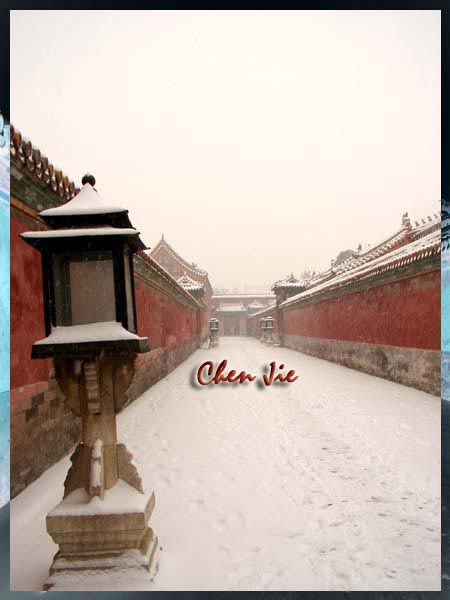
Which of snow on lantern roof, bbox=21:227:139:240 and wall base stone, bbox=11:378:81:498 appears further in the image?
wall base stone, bbox=11:378:81:498

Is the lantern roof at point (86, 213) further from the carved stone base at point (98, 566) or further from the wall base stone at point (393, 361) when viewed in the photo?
the wall base stone at point (393, 361)

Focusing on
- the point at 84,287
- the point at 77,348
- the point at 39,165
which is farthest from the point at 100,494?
the point at 39,165

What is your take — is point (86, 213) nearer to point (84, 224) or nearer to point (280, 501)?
point (84, 224)

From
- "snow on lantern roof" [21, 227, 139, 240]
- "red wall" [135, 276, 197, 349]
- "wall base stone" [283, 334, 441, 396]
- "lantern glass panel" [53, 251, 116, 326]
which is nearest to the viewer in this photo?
"snow on lantern roof" [21, 227, 139, 240]

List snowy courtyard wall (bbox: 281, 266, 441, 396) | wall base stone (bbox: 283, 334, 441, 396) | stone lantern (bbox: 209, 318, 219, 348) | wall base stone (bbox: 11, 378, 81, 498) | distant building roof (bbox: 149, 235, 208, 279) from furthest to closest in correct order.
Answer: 1. distant building roof (bbox: 149, 235, 208, 279)
2. stone lantern (bbox: 209, 318, 219, 348)
3. snowy courtyard wall (bbox: 281, 266, 441, 396)
4. wall base stone (bbox: 283, 334, 441, 396)
5. wall base stone (bbox: 11, 378, 81, 498)

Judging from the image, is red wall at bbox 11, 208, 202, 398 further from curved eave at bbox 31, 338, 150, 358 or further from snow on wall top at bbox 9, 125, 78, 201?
curved eave at bbox 31, 338, 150, 358

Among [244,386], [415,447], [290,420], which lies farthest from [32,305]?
[244,386]

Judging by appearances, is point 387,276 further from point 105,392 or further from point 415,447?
point 105,392

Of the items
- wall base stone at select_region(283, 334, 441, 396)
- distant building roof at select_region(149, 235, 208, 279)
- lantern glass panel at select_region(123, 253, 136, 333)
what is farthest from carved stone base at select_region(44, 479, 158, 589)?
distant building roof at select_region(149, 235, 208, 279)

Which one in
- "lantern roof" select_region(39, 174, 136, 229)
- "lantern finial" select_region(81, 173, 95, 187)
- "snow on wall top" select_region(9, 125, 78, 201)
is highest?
"snow on wall top" select_region(9, 125, 78, 201)

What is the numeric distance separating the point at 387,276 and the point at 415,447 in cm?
497

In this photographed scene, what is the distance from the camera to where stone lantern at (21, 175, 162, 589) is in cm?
211

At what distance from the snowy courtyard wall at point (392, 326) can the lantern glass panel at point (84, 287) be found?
5980mm

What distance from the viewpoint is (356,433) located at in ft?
15.3
